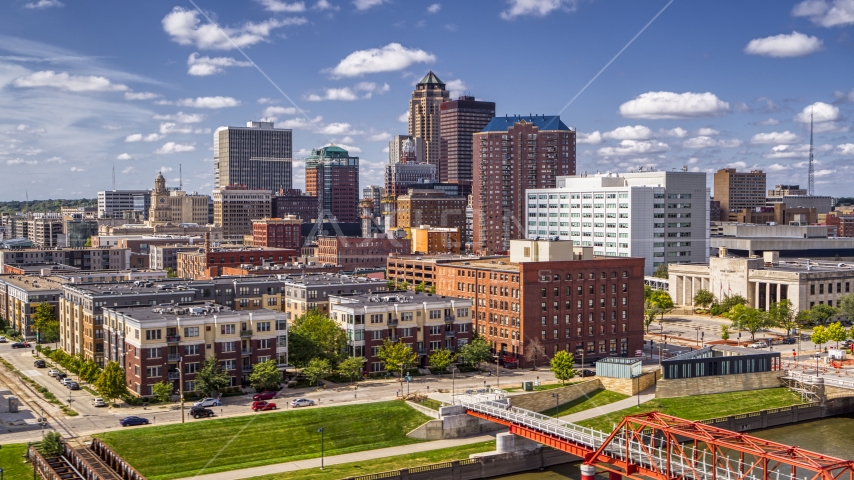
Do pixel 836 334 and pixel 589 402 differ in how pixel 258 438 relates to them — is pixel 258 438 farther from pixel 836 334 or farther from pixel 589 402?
pixel 836 334

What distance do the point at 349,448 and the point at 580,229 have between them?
404ft

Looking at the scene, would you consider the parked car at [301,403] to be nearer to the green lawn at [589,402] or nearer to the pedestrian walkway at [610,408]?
the green lawn at [589,402]

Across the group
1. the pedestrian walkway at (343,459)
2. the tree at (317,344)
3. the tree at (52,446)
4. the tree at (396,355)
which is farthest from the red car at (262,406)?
the tree at (52,446)

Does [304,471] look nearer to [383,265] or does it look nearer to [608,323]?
[608,323]

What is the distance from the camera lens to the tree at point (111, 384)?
7669 centimetres

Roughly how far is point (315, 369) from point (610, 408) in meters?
26.7

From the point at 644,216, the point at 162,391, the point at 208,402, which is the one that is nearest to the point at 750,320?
the point at 644,216

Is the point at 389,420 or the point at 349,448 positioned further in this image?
the point at 389,420

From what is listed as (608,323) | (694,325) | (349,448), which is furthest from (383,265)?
(349,448)

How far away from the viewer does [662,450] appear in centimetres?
5875

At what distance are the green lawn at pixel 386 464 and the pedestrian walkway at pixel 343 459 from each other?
751mm

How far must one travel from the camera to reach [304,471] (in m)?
62.4

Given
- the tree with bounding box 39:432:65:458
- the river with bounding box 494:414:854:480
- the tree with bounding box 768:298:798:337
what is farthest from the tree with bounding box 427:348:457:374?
the tree with bounding box 768:298:798:337

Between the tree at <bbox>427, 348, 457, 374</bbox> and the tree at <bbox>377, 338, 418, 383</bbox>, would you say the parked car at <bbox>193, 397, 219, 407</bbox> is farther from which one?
the tree at <bbox>427, 348, 457, 374</bbox>
